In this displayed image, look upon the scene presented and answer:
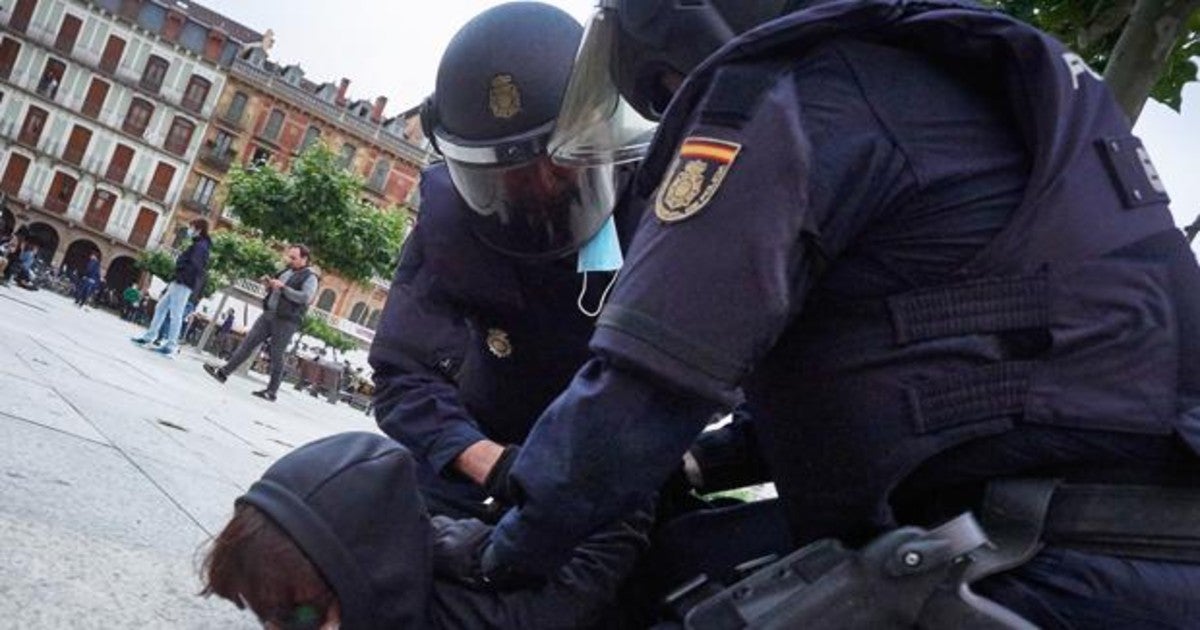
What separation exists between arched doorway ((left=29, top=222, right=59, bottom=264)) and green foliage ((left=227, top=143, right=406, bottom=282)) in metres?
29.8

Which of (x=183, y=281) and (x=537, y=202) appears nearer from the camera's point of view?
(x=537, y=202)

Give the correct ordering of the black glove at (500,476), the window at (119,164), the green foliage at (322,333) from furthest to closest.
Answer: the window at (119,164)
the green foliage at (322,333)
the black glove at (500,476)

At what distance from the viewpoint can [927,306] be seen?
1.03 meters

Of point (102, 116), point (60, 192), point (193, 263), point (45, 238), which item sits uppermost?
point (102, 116)

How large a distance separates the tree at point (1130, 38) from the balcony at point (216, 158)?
48283 millimetres

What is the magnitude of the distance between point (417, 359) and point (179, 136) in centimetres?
4970

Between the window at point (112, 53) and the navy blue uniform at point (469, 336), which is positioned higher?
the window at point (112, 53)

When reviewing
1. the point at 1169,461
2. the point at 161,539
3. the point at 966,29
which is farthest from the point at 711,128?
the point at 161,539

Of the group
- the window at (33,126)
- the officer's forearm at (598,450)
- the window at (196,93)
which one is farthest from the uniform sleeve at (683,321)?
the window at (33,126)

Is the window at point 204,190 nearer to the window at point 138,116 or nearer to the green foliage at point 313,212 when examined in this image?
the window at point 138,116

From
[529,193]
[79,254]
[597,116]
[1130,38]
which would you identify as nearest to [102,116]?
[79,254]

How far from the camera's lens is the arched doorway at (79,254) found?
147 feet

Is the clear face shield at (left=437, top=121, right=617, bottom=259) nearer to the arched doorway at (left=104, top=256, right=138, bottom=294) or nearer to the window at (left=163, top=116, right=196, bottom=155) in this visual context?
the arched doorway at (left=104, top=256, right=138, bottom=294)

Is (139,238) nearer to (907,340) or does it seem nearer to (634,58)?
(634,58)
